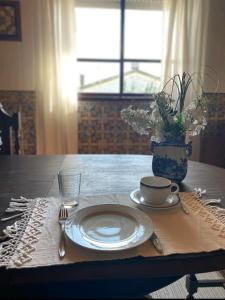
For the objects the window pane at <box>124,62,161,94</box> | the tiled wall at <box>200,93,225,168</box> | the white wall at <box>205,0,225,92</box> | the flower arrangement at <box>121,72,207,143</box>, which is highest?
the white wall at <box>205,0,225,92</box>

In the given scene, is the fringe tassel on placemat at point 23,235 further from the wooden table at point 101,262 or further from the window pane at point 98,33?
the window pane at point 98,33

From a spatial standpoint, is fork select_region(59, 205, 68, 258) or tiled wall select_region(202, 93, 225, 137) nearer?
fork select_region(59, 205, 68, 258)

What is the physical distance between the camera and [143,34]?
3211 mm

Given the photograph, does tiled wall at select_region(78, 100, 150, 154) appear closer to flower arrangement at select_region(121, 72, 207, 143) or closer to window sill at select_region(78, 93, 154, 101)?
window sill at select_region(78, 93, 154, 101)

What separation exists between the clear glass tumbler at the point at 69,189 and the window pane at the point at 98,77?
7.69ft

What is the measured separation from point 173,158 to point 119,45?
2.30 meters

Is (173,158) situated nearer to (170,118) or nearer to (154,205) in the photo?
(170,118)

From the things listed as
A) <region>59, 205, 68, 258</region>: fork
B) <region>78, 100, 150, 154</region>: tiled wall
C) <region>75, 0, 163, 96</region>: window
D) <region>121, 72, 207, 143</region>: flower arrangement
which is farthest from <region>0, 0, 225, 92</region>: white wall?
<region>59, 205, 68, 258</region>: fork

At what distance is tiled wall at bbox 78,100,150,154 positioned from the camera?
3.22m

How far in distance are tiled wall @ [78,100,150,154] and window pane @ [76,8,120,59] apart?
0.54 metres

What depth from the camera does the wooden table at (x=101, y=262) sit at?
2.23 feet

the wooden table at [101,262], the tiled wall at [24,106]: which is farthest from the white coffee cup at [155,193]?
the tiled wall at [24,106]

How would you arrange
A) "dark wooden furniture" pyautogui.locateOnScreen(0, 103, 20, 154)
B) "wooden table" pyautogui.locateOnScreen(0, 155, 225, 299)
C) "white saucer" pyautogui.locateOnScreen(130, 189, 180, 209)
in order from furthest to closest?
"dark wooden furniture" pyautogui.locateOnScreen(0, 103, 20, 154) → "white saucer" pyautogui.locateOnScreen(130, 189, 180, 209) → "wooden table" pyautogui.locateOnScreen(0, 155, 225, 299)

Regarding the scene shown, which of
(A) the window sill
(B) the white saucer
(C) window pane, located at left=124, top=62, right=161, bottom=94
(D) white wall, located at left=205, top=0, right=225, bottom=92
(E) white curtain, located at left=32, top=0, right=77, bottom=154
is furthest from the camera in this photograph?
(C) window pane, located at left=124, top=62, right=161, bottom=94
